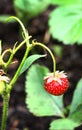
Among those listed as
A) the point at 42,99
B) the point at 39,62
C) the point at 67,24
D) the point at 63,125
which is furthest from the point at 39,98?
the point at 39,62

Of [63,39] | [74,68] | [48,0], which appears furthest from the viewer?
[74,68]

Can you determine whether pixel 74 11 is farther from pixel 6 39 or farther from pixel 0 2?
pixel 0 2

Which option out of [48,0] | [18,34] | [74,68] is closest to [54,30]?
[48,0]

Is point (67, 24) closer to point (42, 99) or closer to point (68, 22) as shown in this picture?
point (68, 22)

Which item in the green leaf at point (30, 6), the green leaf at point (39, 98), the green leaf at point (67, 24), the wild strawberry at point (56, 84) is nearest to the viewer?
the wild strawberry at point (56, 84)

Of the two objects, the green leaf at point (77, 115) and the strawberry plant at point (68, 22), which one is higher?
the strawberry plant at point (68, 22)

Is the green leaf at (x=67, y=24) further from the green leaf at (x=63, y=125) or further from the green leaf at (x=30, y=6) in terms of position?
the green leaf at (x=63, y=125)

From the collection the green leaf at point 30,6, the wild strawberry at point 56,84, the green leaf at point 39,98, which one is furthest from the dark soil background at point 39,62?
the wild strawberry at point 56,84
